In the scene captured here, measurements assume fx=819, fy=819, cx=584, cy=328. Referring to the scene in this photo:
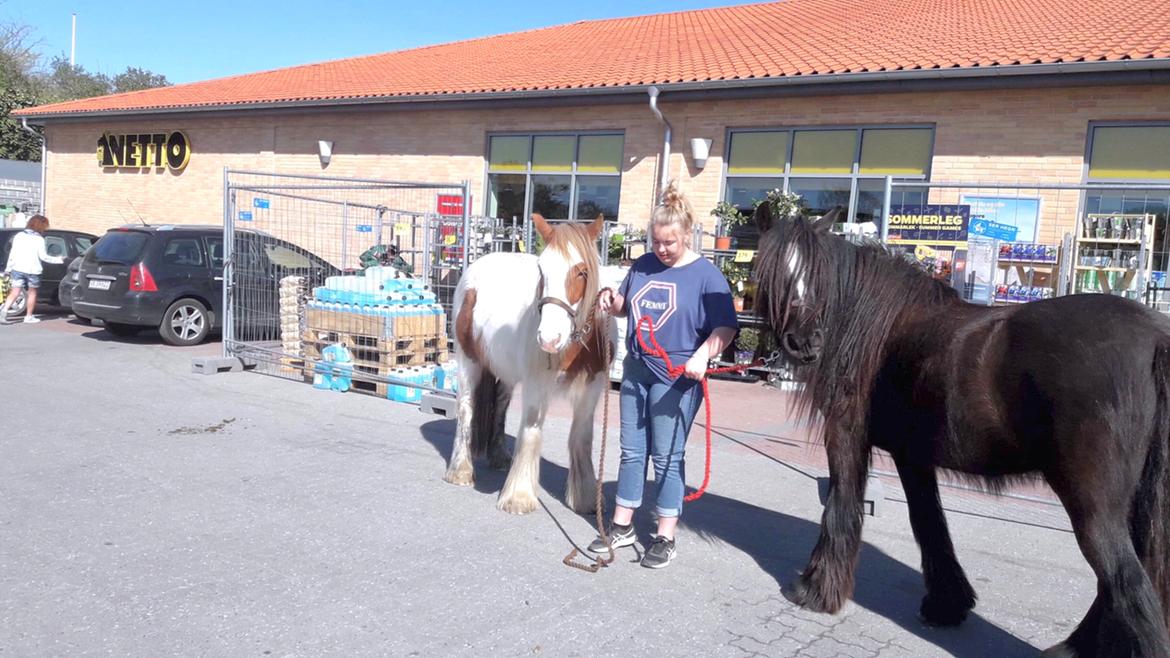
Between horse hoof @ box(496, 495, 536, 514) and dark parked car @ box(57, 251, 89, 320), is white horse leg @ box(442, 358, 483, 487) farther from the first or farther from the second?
dark parked car @ box(57, 251, 89, 320)

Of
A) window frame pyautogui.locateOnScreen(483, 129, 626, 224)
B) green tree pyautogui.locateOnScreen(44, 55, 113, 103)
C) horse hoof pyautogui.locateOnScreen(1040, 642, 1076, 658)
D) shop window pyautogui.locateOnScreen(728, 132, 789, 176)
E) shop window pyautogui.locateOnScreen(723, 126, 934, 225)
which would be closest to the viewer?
horse hoof pyautogui.locateOnScreen(1040, 642, 1076, 658)

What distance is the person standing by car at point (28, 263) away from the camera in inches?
537

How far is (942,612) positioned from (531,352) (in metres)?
2.71

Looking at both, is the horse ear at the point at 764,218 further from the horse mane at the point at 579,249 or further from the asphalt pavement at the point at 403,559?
the asphalt pavement at the point at 403,559

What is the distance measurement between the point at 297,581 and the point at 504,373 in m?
2.00

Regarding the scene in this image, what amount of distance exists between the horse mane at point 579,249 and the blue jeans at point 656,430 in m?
0.43

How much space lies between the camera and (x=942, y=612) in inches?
155

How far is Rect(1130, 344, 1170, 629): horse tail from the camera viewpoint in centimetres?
305

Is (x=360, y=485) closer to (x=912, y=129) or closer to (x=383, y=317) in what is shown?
(x=383, y=317)

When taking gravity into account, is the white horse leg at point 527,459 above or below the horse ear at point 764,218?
below

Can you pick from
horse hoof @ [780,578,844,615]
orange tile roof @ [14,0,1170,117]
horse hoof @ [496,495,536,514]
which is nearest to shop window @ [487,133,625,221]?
orange tile roof @ [14,0,1170,117]

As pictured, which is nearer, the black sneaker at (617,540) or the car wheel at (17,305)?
the black sneaker at (617,540)

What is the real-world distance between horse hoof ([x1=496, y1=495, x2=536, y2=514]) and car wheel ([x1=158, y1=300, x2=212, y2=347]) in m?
9.02

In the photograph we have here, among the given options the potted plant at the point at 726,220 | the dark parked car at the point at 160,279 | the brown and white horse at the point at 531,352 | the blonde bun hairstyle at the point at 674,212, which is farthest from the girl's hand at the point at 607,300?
the dark parked car at the point at 160,279
